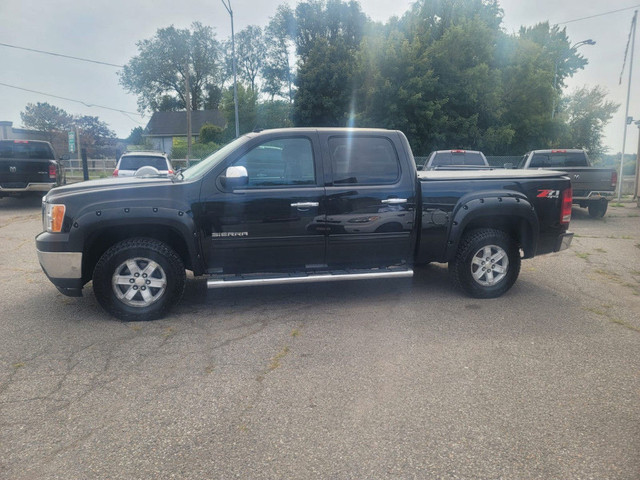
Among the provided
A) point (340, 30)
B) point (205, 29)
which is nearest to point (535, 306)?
point (340, 30)

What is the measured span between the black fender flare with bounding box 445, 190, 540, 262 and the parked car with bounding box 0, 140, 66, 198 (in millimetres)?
12381

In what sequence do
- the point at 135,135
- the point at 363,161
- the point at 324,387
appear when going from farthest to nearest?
the point at 135,135 < the point at 363,161 < the point at 324,387

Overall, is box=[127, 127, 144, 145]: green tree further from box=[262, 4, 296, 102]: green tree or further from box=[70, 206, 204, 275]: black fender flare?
box=[70, 206, 204, 275]: black fender flare

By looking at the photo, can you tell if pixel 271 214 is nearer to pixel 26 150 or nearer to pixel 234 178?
pixel 234 178

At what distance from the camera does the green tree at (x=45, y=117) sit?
2849 inches

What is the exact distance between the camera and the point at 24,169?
44.6 feet

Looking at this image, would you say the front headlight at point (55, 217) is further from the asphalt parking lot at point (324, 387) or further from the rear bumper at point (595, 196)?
the rear bumper at point (595, 196)

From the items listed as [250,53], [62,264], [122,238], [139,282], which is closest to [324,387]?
[139,282]

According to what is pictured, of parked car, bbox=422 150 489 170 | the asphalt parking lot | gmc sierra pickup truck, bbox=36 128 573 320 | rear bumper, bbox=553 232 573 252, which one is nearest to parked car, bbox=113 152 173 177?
the asphalt parking lot

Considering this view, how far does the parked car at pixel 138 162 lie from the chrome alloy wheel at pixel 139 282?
8.29 meters

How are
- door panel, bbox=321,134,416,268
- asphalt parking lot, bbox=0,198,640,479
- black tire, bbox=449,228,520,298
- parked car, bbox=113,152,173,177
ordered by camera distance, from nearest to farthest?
asphalt parking lot, bbox=0,198,640,479 → door panel, bbox=321,134,416,268 → black tire, bbox=449,228,520,298 → parked car, bbox=113,152,173,177

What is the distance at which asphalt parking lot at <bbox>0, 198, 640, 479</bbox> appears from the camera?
8.76ft

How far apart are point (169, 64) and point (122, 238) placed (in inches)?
2483

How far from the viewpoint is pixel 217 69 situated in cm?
6506
